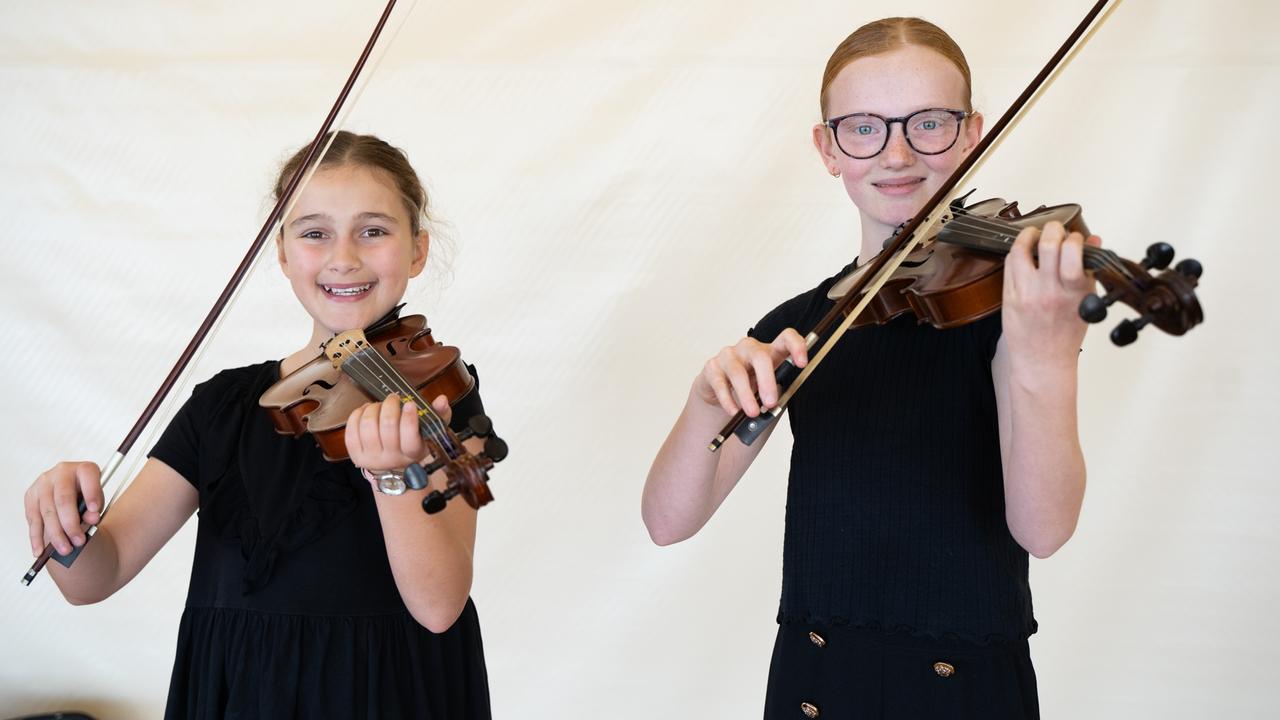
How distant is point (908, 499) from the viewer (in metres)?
1.03

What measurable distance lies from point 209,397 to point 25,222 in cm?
81

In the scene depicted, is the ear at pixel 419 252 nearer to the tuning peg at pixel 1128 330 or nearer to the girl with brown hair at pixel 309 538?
the girl with brown hair at pixel 309 538

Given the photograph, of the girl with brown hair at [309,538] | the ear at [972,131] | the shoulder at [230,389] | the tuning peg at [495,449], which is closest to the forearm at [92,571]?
the girl with brown hair at [309,538]

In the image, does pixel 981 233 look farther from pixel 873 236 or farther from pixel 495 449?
pixel 495 449

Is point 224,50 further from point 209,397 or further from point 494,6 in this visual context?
point 209,397

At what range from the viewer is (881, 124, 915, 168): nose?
1080 millimetres

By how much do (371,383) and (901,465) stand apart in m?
0.44

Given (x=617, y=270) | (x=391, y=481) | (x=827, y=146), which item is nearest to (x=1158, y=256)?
(x=827, y=146)

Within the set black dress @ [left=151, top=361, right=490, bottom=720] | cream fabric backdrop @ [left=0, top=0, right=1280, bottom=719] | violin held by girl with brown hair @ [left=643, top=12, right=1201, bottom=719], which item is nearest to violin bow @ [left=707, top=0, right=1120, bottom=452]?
violin held by girl with brown hair @ [left=643, top=12, right=1201, bottom=719]

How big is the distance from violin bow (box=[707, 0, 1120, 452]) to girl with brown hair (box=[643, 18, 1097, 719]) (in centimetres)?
2

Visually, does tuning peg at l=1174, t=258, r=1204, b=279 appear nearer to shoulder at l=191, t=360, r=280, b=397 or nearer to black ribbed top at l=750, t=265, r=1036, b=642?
black ribbed top at l=750, t=265, r=1036, b=642

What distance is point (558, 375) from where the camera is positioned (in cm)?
180

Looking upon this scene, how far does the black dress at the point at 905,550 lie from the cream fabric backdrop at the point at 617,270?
2.23ft

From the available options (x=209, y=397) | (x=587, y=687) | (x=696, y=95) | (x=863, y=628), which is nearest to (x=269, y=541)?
(x=209, y=397)
